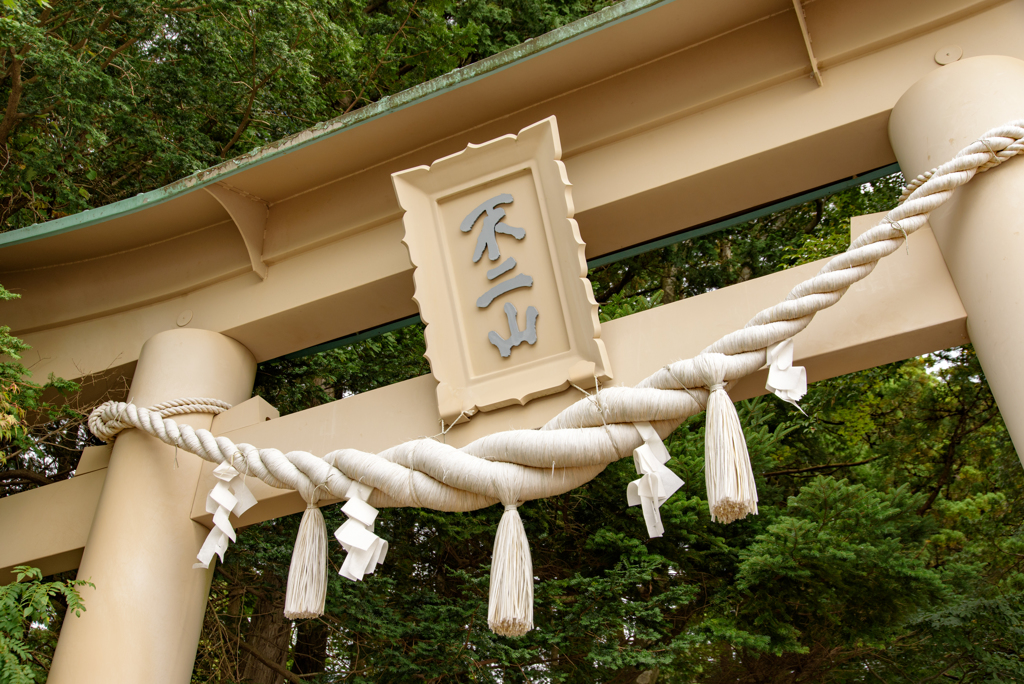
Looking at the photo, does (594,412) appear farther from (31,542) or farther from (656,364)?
(31,542)

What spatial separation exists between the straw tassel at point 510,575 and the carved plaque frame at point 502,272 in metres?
0.37

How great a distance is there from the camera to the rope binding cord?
2072 mm

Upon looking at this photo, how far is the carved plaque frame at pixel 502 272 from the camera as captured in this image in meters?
2.54

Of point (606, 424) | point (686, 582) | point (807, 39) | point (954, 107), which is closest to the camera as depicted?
point (606, 424)

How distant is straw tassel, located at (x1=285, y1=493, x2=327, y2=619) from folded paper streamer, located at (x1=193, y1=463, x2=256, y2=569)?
0.34 meters

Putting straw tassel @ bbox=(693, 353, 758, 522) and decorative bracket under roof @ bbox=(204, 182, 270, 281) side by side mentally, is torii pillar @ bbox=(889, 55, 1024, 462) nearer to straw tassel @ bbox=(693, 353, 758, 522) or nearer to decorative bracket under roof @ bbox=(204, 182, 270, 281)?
straw tassel @ bbox=(693, 353, 758, 522)

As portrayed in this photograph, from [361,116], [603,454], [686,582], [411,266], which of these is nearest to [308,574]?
[603,454]

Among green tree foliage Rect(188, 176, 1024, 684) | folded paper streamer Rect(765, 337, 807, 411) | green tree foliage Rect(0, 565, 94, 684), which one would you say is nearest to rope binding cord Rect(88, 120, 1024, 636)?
folded paper streamer Rect(765, 337, 807, 411)

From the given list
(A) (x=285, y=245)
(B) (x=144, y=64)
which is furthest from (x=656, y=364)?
(B) (x=144, y=64)

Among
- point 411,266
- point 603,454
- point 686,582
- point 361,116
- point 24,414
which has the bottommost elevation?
point 603,454

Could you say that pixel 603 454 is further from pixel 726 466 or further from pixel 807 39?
pixel 807 39

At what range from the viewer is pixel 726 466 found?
6.34ft

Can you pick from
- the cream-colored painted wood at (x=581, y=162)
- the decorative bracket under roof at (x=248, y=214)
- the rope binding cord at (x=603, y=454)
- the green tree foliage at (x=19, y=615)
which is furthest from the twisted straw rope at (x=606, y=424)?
the decorative bracket under roof at (x=248, y=214)

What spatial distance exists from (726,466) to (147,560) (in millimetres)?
2061
